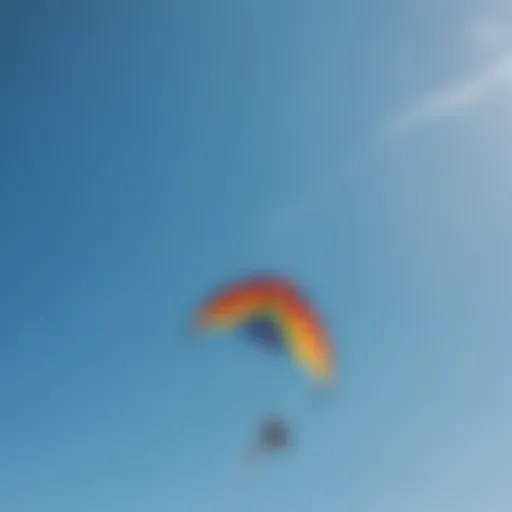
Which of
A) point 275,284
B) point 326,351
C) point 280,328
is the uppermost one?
point 275,284

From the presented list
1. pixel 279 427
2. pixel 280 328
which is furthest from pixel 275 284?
pixel 279 427

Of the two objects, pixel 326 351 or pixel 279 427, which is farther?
pixel 326 351

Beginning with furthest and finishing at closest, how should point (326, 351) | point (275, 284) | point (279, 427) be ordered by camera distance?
point (275, 284)
point (326, 351)
point (279, 427)

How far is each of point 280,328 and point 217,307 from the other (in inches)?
147

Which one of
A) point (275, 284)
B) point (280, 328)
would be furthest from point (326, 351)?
point (275, 284)

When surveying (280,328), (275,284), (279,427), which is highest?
(275,284)

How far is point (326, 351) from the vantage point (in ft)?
103

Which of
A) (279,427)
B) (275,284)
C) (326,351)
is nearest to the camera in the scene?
(279,427)

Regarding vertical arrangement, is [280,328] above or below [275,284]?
below

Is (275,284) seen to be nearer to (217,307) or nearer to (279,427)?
(217,307)

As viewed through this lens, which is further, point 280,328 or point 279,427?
point 280,328

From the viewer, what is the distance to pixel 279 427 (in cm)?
2727

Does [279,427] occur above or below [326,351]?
below

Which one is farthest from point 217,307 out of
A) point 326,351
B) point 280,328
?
point 326,351
